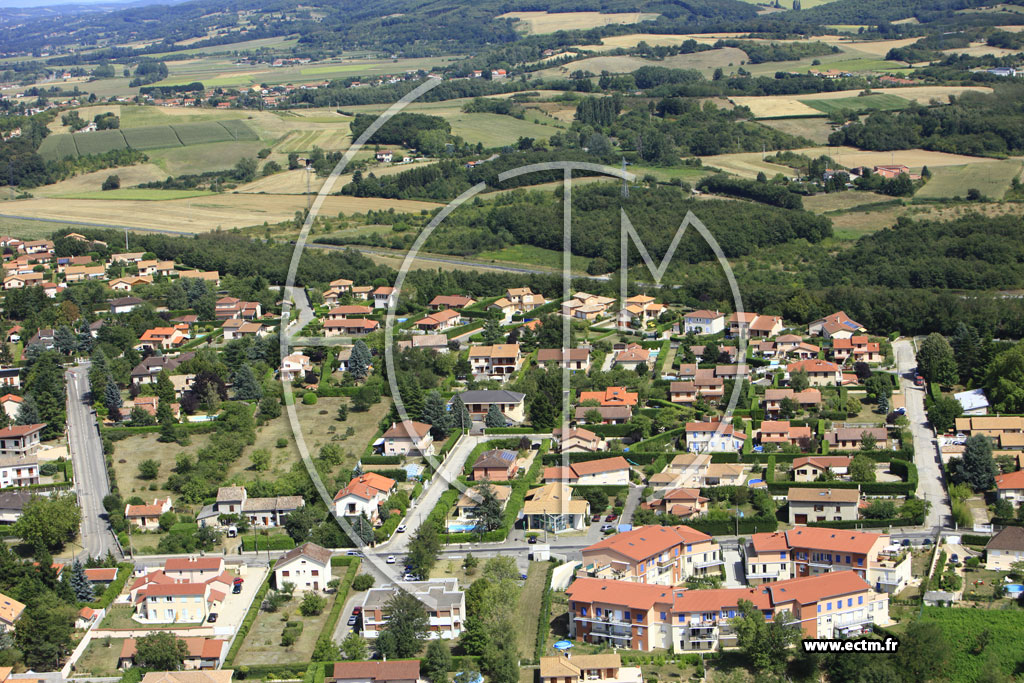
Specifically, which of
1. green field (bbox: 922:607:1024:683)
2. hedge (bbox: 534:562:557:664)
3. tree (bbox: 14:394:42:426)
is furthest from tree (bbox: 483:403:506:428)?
green field (bbox: 922:607:1024:683)

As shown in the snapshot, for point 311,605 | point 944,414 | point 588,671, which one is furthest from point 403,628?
point 944,414

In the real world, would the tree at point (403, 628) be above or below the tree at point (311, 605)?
above

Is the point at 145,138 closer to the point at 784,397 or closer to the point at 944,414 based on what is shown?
the point at 784,397

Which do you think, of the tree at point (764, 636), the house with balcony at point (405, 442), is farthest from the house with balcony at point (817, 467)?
the house with balcony at point (405, 442)

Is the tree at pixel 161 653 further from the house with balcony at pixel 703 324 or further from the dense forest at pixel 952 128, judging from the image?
the dense forest at pixel 952 128

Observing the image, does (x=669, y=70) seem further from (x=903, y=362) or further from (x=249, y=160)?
(x=903, y=362)

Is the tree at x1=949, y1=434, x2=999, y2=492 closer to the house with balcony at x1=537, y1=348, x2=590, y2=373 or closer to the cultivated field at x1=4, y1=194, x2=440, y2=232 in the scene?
the house with balcony at x1=537, y1=348, x2=590, y2=373
